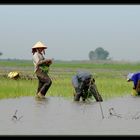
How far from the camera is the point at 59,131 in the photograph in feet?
22.6

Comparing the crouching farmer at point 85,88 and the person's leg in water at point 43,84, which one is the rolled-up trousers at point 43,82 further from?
the crouching farmer at point 85,88

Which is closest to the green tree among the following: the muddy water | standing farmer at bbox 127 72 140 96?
standing farmer at bbox 127 72 140 96

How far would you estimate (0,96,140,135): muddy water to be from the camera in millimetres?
6938

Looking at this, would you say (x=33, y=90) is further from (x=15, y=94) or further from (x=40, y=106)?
(x=40, y=106)

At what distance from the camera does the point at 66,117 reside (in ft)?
27.5

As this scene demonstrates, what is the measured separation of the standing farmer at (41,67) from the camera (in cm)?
1204

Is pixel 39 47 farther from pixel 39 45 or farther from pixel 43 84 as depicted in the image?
pixel 43 84

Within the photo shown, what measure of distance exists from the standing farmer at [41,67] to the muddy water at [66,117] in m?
0.63

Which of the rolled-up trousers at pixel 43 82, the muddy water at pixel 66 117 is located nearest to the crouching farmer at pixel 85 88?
the muddy water at pixel 66 117

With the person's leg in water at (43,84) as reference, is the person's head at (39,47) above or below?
above

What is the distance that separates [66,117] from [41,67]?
3899 mm

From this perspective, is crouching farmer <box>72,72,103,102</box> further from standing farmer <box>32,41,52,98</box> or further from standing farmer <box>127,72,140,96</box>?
standing farmer <box>127,72,140,96</box>

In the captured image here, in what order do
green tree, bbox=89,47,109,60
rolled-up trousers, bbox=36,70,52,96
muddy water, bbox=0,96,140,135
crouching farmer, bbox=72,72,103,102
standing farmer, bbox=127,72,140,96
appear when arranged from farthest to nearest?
green tree, bbox=89,47,109,60 < standing farmer, bbox=127,72,140,96 < rolled-up trousers, bbox=36,70,52,96 < crouching farmer, bbox=72,72,103,102 < muddy water, bbox=0,96,140,135

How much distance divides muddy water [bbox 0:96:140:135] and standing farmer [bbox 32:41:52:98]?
0.63 meters
